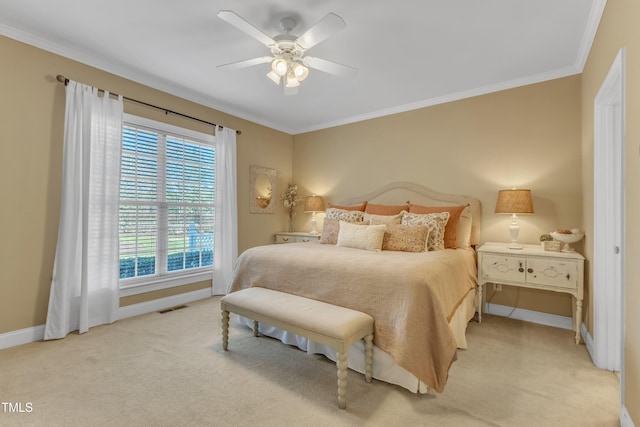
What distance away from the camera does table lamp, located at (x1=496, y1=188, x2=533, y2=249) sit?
2.98m

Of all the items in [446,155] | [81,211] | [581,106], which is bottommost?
[81,211]

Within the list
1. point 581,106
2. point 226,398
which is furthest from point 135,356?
point 581,106

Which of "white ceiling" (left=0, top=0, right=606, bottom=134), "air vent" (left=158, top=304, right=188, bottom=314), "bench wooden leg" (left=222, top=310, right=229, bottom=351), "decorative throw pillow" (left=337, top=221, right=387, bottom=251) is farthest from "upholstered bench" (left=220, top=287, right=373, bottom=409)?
"white ceiling" (left=0, top=0, right=606, bottom=134)

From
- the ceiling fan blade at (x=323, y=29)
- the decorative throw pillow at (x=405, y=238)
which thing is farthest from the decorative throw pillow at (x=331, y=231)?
the ceiling fan blade at (x=323, y=29)

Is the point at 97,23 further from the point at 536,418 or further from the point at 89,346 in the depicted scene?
the point at 536,418

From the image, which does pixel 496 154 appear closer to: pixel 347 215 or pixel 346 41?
pixel 347 215

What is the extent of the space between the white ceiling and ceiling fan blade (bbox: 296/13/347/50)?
25 cm

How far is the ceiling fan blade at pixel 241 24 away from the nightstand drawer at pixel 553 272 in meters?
2.99

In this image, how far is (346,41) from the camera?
2.61 m

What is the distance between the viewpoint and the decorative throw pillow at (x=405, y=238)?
2992 millimetres

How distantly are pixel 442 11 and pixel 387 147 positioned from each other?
2197mm

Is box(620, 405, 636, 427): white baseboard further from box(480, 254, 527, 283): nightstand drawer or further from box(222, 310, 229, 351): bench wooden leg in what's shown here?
box(222, 310, 229, 351): bench wooden leg

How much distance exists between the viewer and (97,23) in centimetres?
241

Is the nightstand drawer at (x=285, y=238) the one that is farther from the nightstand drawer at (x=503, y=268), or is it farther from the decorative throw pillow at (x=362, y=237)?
the nightstand drawer at (x=503, y=268)
